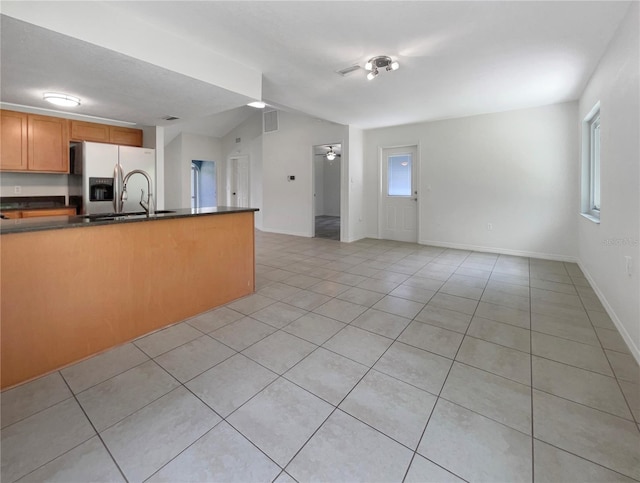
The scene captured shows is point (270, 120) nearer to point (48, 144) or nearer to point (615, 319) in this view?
point (48, 144)

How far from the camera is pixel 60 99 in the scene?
3.26m

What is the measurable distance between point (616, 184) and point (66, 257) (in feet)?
14.4

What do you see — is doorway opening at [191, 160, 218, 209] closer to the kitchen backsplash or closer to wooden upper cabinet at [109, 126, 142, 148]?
wooden upper cabinet at [109, 126, 142, 148]

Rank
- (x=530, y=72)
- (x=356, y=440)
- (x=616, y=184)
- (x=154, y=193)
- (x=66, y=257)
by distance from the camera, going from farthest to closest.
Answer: (x=154, y=193) < (x=530, y=72) < (x=616, y=184) < (x=66, y=257) < (x=356, y=440)

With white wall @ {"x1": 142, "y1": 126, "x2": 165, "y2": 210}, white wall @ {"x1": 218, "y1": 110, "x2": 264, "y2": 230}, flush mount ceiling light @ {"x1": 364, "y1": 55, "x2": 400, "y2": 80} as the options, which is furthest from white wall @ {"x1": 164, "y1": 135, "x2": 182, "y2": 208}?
flush mount ceiling light @ {"x1": 364, "y1": 55, "x2": 400, "y2": 80}

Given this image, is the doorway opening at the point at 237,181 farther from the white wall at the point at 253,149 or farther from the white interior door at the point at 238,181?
the white wall at the point at 253,149

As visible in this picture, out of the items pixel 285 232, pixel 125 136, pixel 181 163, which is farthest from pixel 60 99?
pixel 181 163

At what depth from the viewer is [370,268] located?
444cm

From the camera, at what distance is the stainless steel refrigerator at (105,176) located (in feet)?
13.1

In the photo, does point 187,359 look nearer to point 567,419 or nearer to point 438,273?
point 567,419

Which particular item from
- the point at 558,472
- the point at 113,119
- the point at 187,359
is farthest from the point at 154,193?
the point at 558,472

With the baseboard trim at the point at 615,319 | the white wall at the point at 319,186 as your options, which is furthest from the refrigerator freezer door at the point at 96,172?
the white wall at the point at 319,186

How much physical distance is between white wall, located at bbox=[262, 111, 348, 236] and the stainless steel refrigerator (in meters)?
3.35

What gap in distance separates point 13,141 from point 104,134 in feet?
3.30
